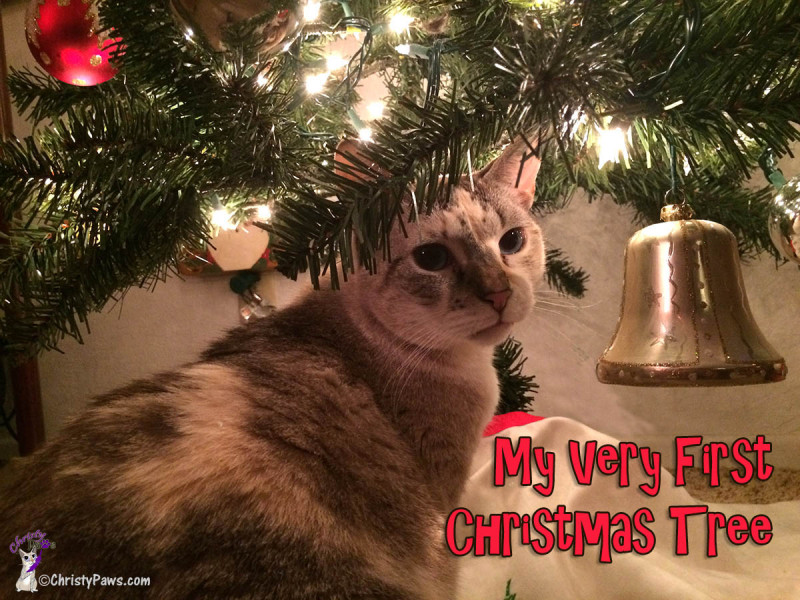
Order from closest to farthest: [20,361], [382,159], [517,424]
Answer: [382,159]
[20,361]
[517,424]

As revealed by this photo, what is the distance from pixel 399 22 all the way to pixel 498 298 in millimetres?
485

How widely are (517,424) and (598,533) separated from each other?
34 centimetres

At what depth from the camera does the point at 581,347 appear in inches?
62.3

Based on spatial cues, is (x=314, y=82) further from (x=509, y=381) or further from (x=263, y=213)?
(x=509, y=381)

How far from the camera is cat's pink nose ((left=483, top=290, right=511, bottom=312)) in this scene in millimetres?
743

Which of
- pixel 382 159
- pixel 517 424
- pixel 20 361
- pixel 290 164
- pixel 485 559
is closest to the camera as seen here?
pixel 382 159

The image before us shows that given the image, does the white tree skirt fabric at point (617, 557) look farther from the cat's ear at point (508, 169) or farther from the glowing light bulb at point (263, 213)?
the glowing light bulb at point (263, 213)

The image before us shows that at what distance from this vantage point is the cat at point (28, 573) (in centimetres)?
46

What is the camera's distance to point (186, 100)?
61 cm

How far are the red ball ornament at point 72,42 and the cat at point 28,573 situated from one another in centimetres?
59

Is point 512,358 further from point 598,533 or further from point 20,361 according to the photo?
point 20,361

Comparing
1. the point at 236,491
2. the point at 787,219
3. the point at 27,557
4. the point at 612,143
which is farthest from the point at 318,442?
the point at 787,219

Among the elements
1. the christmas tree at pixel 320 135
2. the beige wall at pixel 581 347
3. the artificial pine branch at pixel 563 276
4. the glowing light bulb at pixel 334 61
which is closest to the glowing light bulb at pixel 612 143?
the christmas tree at pixel 320 135


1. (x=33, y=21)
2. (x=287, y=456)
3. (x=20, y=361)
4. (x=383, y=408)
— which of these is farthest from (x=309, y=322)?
(x=33, y=21)
